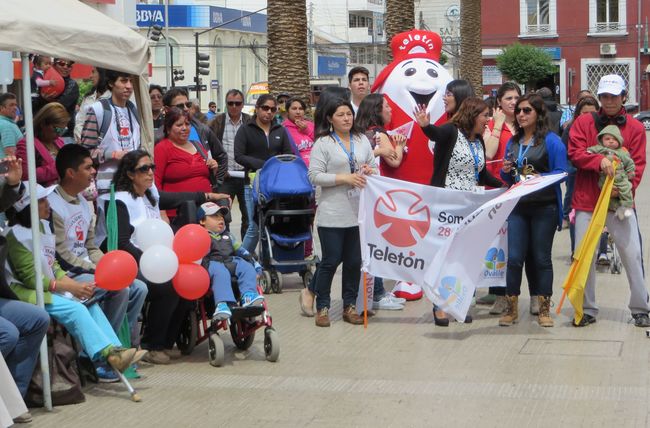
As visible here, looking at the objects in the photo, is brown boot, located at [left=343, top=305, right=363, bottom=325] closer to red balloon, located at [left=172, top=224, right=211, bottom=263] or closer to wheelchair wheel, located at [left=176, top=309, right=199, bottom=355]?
wheelchair wheel, located at [left=176, top=309, right=199, bottom=355]

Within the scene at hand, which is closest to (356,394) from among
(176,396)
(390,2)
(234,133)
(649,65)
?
(176,396)

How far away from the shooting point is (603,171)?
9031mm

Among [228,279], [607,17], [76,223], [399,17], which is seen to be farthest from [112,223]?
[607,17]

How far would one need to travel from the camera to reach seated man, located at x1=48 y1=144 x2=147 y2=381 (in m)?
7.48

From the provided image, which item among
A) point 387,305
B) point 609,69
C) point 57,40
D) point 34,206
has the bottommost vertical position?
point 387,305

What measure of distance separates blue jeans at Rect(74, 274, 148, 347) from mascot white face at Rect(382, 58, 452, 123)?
3.86 metres

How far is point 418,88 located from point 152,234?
3.77m

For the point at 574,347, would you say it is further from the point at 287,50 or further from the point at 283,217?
the point at 287,50

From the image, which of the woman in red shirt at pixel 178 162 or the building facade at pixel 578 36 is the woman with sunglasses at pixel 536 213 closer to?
the woman in red shirt at pixel 178 162

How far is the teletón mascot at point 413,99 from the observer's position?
10.6 m

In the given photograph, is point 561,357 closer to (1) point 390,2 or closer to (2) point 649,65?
(1) point 390,2

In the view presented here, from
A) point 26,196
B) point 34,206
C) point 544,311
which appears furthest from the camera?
→ point 544,311

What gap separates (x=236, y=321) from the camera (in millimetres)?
8445

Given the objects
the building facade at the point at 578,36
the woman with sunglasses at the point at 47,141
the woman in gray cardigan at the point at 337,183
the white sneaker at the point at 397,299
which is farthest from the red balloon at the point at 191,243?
the building facade at the point at 578,36
